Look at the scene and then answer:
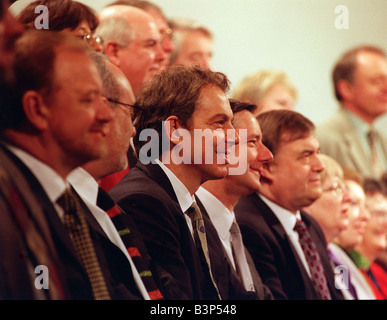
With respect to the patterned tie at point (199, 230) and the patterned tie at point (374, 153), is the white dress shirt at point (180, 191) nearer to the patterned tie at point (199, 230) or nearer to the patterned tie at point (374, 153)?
the patterned tie at point (199, 230)

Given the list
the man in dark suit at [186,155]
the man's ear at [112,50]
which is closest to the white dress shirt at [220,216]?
the man in dark suit at [186,155]

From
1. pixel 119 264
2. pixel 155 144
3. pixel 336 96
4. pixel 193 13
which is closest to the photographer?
pixel 119 264

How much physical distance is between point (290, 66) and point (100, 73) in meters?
1.52

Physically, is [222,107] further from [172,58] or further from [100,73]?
[172,58]

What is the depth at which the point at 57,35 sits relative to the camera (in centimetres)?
203

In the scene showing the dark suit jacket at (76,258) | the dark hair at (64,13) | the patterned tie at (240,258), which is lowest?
the patterned tie at (240,258)

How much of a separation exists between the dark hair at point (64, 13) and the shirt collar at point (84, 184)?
1.82 ft

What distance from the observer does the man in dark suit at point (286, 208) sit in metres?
3.12

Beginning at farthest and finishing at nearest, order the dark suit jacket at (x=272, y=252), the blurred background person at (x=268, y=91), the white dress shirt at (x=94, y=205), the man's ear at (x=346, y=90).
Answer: the man's ear at (x=346, y=90)
the blurred background person at (x=268, y=91)
the dark suit jacket at (x=272, y=252)
the white dress shirt at (x=94, y=205)

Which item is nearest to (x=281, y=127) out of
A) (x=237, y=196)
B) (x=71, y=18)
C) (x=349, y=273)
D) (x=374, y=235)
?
(x=237, y=196)

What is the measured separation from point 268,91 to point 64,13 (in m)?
1.45

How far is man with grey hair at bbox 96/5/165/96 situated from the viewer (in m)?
3.12

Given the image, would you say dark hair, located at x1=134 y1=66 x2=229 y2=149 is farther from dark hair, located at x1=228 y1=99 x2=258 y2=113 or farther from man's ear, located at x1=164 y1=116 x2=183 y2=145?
dark hair, located at x1=228 y1=99 x2=258 y2=113
